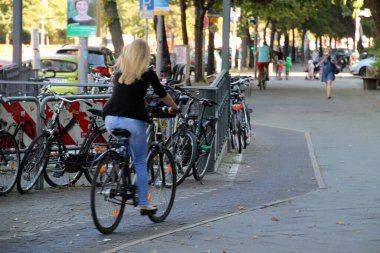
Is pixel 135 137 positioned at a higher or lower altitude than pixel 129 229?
higher

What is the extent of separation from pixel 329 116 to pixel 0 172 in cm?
1353

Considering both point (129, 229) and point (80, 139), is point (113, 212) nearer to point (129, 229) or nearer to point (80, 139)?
point (129, 229)

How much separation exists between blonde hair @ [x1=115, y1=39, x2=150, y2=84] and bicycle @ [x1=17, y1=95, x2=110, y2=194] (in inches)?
100

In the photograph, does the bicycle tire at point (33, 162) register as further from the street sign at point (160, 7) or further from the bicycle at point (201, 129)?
the street sign at point (160, 7)

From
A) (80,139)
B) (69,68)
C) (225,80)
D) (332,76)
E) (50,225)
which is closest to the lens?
(50,225)

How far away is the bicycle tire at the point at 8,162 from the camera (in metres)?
10.1

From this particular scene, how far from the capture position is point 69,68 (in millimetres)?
25312

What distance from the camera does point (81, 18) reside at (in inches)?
730

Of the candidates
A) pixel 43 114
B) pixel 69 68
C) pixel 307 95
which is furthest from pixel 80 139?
pixel 307 95

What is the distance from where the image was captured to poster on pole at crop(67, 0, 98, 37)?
18438 millimetres

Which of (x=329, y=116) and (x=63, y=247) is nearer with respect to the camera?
(x=63, y=247)

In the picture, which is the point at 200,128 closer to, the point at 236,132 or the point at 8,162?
the point at 8,162

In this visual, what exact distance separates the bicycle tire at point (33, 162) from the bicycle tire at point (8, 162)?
68mm

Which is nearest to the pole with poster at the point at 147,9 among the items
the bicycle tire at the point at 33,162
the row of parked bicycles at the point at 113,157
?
the row of parked bicycles at the point at 113,157
